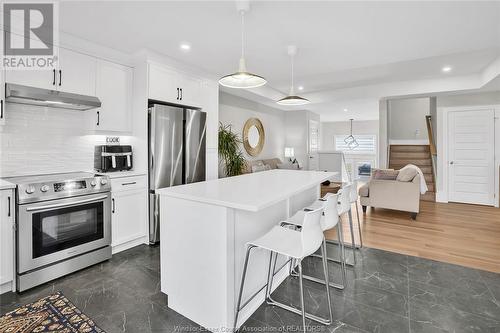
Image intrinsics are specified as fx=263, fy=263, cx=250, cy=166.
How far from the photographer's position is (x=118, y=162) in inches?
132

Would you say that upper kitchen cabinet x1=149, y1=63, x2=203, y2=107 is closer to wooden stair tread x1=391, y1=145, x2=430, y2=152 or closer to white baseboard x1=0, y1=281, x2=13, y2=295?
white baseboard x1=0, y1=281, x2=13, y2=295

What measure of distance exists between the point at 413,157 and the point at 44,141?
7988mm

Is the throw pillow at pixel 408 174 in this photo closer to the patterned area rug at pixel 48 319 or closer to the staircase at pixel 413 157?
the staircase at pixel 413 157

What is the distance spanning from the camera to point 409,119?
8461 millimetres

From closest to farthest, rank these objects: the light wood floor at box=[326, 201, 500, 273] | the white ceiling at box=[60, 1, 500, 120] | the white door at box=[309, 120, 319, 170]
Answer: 1. the white ceiling at box=[60, 1, 500, 120]
2. the light wood floor at box=[326, 201, 500, 273]
3. the white door at box=[309, 120, 319, 170]

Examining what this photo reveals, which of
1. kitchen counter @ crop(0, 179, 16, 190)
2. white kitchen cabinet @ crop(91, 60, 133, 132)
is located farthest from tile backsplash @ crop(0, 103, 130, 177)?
kitchen counter @ crop(0, 179, 16, 190)

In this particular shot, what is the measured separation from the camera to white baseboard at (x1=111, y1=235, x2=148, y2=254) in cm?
315

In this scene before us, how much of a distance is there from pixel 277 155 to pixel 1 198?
653 centimetres

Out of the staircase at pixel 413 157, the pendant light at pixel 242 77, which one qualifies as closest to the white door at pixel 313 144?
Result: the staircase at pixel 413 157

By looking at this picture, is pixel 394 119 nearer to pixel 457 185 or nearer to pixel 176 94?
pixel 457 185

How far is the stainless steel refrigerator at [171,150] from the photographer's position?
3.38 m

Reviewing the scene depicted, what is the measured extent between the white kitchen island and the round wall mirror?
13.9ft

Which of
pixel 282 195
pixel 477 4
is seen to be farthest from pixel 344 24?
pixel 282 195

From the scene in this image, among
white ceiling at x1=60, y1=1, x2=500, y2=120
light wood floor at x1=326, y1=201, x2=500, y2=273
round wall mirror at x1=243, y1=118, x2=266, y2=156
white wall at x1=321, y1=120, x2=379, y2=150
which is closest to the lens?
white ceiling at x1=60, y1=1, x2=500, y2=120
